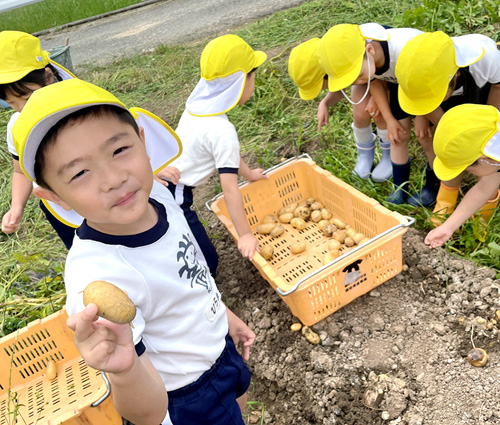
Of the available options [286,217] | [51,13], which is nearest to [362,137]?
[286,217]

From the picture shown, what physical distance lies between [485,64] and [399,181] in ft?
2.35

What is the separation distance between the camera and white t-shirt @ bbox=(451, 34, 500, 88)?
2062mm

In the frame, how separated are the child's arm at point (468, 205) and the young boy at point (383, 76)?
0.35 meters

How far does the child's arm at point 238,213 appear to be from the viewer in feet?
7.03

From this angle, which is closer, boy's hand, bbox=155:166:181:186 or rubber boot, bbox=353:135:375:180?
boy's hand, bbox=155:166:181:186

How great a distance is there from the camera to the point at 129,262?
108cm

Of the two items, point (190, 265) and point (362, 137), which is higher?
point (190, 265)

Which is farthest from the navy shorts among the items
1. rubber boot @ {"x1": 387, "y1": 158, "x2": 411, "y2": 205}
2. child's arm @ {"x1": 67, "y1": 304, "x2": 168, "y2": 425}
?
rubber boot @ {"x1": 387, "y1": 158, "x2": 411, "y2": 205}

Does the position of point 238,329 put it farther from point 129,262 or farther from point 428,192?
point 428,192

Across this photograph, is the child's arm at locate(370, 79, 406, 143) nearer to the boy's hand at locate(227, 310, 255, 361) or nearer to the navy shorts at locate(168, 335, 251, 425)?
the boy's hand at locate(227, 310, 255, 361)

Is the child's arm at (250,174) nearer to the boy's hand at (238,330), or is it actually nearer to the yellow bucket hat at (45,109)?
the boy's hand at (238,330)

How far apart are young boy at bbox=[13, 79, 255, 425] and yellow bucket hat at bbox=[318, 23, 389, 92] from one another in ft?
3.78

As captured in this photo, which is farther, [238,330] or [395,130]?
[395,130]

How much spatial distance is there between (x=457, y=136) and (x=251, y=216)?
1.24 metres
